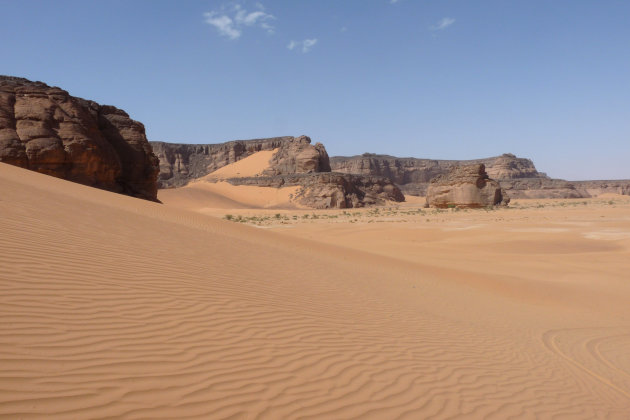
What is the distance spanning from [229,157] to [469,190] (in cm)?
5029

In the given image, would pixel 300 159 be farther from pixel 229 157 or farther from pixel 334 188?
pixel 229 157

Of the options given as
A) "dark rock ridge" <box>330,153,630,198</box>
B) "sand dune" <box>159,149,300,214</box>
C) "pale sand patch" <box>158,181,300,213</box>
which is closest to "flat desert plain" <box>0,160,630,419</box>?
"sand dune" <box>159,149,300,214</box>

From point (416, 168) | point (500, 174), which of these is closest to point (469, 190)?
point (500, 174)

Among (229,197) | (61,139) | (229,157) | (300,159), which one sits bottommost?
(229,197)

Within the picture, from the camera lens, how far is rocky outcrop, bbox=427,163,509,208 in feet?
121

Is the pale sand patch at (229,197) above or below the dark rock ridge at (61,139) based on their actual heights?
below

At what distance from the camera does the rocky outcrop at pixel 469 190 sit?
3681cm

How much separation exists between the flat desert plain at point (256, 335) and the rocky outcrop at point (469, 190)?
93.8ft

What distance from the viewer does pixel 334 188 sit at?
46062 millimetres

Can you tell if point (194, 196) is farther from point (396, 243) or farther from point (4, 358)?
point (4, 358)

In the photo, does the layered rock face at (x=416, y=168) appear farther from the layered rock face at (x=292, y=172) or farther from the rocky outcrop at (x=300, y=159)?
the rocky outcrop at (x=300, y=159)

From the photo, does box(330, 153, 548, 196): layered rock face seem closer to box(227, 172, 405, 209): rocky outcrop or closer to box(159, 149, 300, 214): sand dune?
box(227, 172, 405, 209): rocky outcrop

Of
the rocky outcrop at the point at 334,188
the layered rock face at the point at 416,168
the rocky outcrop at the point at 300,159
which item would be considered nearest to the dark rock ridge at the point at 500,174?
the layered rock face at the point at 416,168

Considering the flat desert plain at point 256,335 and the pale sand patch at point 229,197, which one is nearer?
the flat desert plain at point 256,335
